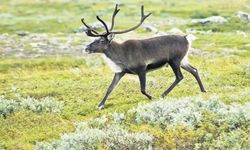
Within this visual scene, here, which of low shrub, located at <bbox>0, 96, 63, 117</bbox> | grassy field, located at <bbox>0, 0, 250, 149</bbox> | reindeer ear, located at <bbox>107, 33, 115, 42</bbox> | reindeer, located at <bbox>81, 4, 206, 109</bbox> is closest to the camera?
grassy field, located at <bbox>0, 0, 250, 149</bbox>

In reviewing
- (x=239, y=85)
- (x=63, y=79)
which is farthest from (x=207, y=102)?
(x=63, y=79)

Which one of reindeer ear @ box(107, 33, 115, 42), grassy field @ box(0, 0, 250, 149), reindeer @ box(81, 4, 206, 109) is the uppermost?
reindeer ear @ box(107, 33, 115, 42)

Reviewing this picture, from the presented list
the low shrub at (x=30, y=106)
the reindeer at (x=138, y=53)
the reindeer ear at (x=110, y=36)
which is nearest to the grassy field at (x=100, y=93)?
the low shrub at (x=30, y=106)

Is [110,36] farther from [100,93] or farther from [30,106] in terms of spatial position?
[30,106]

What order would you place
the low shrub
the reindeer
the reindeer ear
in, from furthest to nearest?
the reindeer ear < the reindeer < the low shrub

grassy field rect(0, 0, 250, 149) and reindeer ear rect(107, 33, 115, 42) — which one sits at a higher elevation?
reindeer ear rect(107, 33, 115, 42)

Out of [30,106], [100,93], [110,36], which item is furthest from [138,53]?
[30,106]

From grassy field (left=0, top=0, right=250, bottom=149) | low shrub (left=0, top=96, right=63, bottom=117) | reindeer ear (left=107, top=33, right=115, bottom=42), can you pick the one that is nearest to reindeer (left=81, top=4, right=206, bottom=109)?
reindeer ear (left=107, top=33, right=115, bottom=42)

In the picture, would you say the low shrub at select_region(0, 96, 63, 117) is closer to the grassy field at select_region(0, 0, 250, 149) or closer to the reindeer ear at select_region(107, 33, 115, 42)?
the grassy field at select_region(0, 0, 250, 149)

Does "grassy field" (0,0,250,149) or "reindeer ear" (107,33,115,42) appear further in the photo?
"reindeer ear" (107,33,115,42)

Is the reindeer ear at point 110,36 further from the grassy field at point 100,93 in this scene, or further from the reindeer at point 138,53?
the grassy field at point 100,93

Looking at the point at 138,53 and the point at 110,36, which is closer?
the point at 138,53

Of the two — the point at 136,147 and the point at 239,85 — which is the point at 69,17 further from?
the point at 136,147

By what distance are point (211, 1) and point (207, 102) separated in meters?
65.2
